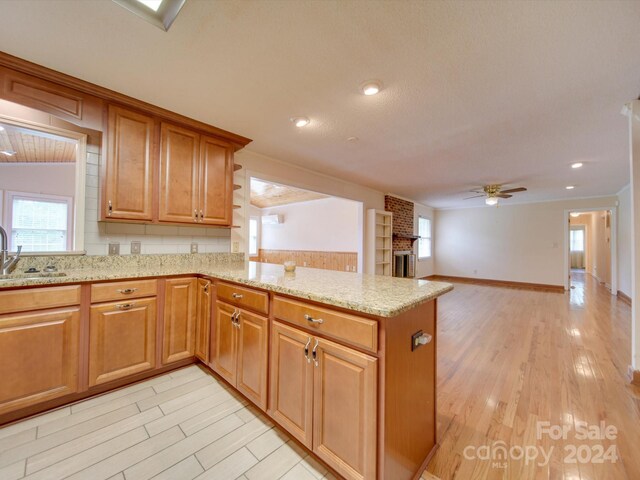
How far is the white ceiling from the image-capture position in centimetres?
135

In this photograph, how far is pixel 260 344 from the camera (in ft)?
5.36

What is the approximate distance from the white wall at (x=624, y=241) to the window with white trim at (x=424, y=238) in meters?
4.06

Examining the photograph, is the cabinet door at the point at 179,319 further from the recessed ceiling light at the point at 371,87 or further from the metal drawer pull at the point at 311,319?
the recessed ceiling light at the point at 371,87

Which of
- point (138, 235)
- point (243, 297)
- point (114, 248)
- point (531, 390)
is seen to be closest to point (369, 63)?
point (243, 297)

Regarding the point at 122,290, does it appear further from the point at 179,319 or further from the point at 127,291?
the point at 179,319

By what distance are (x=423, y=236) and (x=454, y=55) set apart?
700cm

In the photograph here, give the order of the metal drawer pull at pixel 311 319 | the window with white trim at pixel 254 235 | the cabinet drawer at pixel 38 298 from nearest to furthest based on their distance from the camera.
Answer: the metal drawer pull at pixel 311 319
the cabinet drawer at pixel 38 298
the window with white trim at pixel 254 235

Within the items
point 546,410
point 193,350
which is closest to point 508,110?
point 546,410

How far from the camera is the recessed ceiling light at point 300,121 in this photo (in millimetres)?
2469

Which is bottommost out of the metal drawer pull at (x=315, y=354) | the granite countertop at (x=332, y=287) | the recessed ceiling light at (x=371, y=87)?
the metal drawer pull at (x=315, y=354)

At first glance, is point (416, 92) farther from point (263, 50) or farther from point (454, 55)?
point (263, 50)

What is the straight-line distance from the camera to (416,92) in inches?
79.5

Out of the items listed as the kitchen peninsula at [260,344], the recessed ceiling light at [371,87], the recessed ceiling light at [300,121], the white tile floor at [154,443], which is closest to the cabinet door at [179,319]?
the kitchen peninsula at [260,344]

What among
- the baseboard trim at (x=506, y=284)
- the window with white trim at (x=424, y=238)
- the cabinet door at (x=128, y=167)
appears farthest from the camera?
the window with white trim at (x=424, y=238)
